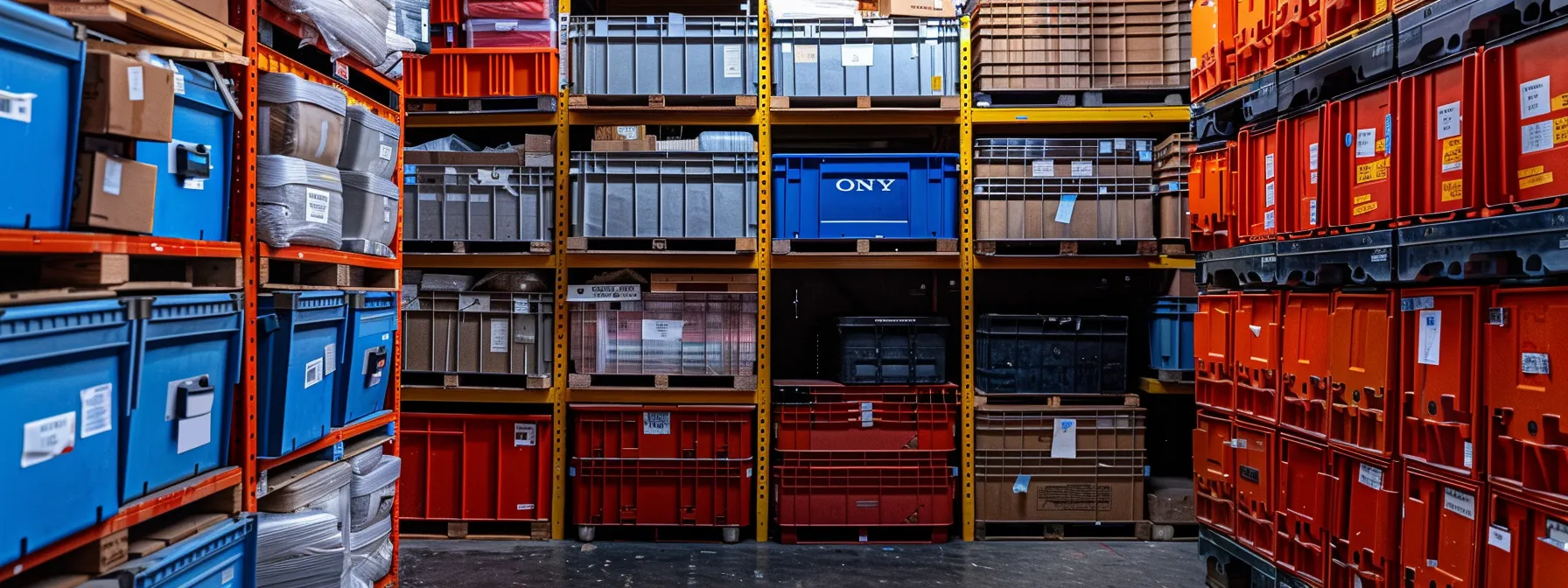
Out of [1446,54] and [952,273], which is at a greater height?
[1446,54]

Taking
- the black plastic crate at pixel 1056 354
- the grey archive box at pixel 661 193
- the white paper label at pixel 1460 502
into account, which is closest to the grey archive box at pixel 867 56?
the grey archive box at pixel 661 193

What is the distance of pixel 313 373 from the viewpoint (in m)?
3.12

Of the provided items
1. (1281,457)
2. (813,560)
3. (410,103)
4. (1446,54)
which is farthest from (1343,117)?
(410,103)

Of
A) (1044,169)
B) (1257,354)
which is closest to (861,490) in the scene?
(1044,169)

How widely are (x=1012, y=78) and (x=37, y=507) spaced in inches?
207

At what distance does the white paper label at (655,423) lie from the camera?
218 inches

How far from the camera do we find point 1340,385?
308cm

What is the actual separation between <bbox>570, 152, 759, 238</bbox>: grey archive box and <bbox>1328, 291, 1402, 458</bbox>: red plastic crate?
11.1 ft

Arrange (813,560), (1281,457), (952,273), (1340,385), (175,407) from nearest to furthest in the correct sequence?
A: 1. (175,407)
2. (1340,385)
3. (1281,457)
4. (813,560)
5. (952,273)

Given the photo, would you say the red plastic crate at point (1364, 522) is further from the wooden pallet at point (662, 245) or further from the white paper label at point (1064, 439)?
the wooden pallet at point (662, 245)

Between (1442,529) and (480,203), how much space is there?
514cm

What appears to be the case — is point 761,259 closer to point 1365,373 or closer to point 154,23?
point 1365,373

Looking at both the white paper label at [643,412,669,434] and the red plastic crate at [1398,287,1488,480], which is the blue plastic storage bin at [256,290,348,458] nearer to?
the white paper label at [643,412,669,434]

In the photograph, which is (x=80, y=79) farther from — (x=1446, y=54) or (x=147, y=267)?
(x=1446, y=54)
